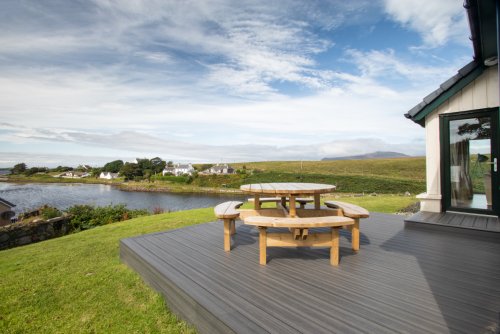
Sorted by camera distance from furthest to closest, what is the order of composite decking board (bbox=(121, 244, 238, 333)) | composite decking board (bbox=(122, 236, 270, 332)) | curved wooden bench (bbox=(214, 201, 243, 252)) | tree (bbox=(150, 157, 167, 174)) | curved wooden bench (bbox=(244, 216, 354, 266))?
1. tree (bbox=(150, 157, 167, 174))
2. curved wooden bench (bbox=(214, 201, 243, 252))
3. curved wooden bench (bbox=(244, 216, 354, 266))
4. composite decking board (bbox=(121, 244, 238, 333))
5. composite decking board (bbox=(122, 236, 270, 332))

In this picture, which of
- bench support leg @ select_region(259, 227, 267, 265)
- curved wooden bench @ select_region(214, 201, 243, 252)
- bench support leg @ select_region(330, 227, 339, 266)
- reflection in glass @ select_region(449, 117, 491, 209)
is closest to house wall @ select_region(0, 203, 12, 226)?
curved wooden bench @ select_region(214, 201, 243, 252)

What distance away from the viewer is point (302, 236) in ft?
10.1

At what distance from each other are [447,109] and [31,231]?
561 inches

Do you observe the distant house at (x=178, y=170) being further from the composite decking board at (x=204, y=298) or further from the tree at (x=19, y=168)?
the tree at (x=19, y=168)

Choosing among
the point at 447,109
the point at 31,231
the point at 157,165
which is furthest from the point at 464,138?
the point at 157,165

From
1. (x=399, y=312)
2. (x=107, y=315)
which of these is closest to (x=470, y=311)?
(x=399, y=312)

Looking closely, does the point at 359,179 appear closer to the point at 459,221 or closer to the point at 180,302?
the point at 459,221

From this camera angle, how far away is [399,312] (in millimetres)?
1870

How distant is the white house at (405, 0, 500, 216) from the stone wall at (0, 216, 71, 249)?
43.5 ft

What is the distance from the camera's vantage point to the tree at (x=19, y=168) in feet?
298

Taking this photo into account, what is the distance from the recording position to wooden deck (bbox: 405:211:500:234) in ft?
13.2

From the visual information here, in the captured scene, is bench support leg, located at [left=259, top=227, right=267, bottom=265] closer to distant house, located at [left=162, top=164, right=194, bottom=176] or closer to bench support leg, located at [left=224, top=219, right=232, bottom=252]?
bench support leg, located at [left=224, top=219, right=232, bottom=252]

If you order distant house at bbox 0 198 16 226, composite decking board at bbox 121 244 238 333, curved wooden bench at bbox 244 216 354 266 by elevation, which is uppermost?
curved wooden bench at bbox 244 216 354 266

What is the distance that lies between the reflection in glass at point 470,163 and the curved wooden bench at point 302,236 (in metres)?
3.87
